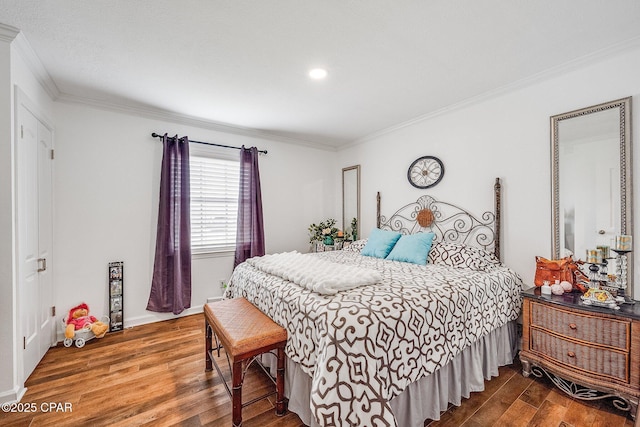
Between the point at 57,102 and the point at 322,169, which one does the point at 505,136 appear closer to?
the point at 322,169

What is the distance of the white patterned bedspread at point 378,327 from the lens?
1263mm

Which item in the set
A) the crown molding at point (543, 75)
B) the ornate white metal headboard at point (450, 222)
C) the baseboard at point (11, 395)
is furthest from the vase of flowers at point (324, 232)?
the baseboard at point (11, 395)

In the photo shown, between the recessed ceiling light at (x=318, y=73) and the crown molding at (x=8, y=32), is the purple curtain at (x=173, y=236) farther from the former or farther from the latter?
the recessed ceiling light at (x=318, y=73)

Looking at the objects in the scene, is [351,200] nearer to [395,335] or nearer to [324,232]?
[324,232]

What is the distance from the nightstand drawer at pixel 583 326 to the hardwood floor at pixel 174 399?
0.44 metres

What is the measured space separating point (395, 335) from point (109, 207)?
3.26 meters

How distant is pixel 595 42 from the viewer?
1.95m

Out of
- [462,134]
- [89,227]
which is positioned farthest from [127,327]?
[462,134]

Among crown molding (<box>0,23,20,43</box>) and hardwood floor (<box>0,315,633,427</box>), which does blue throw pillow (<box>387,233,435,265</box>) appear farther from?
crown molding (<box>0,23,20,43</box>)

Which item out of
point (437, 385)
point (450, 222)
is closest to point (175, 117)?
point (450, 222)

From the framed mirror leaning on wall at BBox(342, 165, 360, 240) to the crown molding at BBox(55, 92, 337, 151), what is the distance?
0.84 m

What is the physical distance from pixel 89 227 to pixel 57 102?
4.32 ft

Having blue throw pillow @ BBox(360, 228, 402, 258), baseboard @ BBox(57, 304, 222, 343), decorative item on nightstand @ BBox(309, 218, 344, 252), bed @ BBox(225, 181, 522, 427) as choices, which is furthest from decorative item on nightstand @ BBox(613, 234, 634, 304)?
baseboard @ BBox(57, 304, 222, 343)

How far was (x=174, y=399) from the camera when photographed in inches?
72.9
